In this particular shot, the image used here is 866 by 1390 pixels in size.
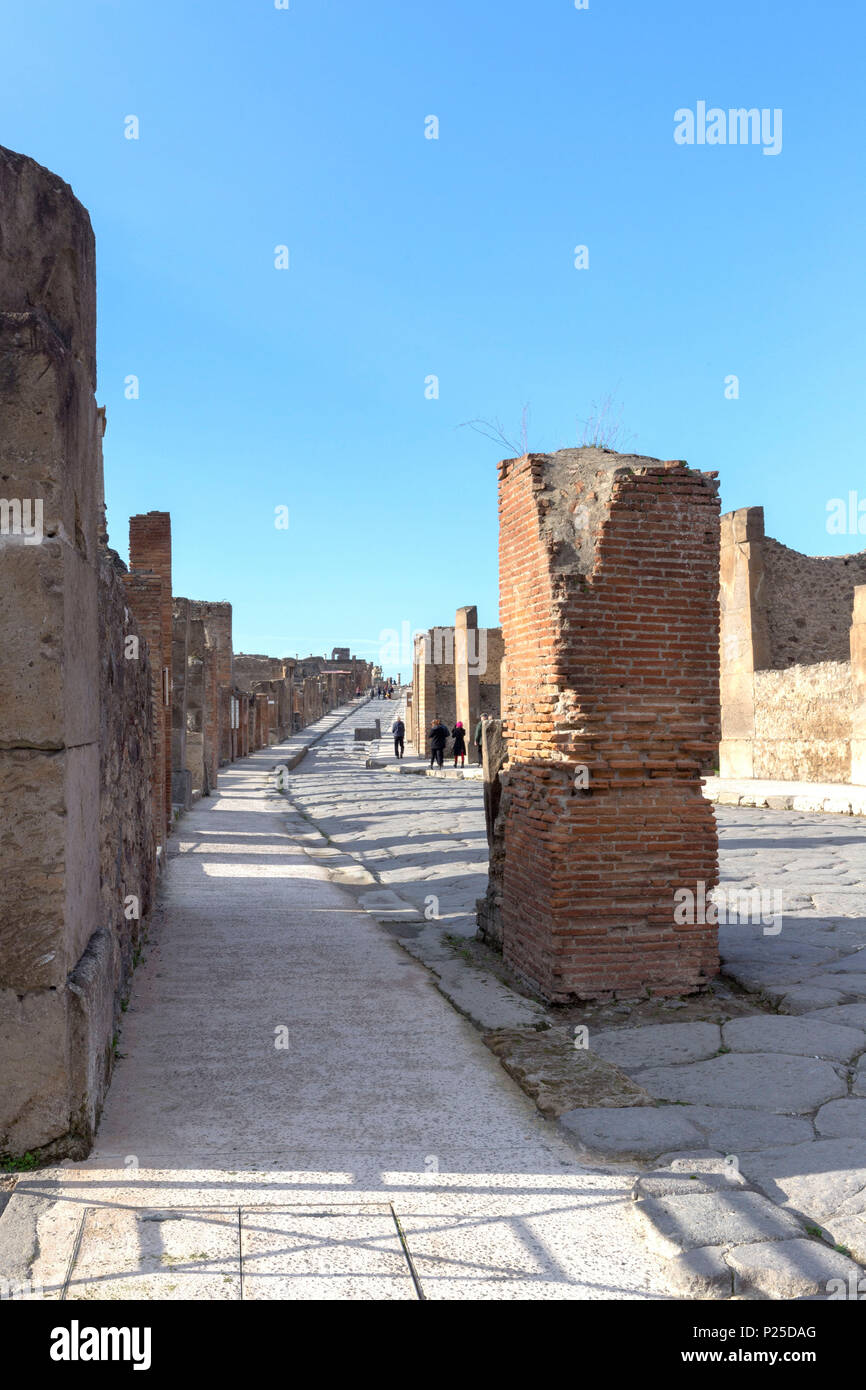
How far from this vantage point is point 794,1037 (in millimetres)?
4305

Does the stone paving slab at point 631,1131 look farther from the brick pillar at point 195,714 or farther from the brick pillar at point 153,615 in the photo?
the brick pillar at point 195,714

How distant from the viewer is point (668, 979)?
5.02 meters

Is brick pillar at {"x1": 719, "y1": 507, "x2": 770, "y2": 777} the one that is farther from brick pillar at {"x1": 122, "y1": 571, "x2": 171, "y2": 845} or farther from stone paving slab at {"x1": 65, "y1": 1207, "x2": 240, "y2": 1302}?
stone paving slab at {"x1": 65, "y1": 1207, "x2": 240, "y2": 1302}

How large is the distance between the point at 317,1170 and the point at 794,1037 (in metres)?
2.21

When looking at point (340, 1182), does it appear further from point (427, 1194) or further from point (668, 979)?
point (668, 979)

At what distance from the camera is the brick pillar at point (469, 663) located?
82.1ft

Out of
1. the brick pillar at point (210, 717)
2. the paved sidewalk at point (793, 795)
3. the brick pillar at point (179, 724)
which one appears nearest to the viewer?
the paved sidewalk at point (793, 795)

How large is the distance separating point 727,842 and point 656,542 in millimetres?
6013

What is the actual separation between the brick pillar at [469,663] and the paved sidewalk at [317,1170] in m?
19.7

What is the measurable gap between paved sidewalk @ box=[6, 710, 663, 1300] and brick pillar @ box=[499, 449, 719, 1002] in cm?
82

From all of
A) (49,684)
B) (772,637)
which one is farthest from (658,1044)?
(772,637)

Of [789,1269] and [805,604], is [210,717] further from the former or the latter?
[789,1269]

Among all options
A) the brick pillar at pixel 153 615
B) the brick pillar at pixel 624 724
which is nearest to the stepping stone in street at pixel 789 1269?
the brick pillar at pixel 624 724

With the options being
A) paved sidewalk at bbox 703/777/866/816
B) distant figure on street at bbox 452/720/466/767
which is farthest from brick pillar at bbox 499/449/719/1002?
distant figure on street at bbox 452/720/466/767
